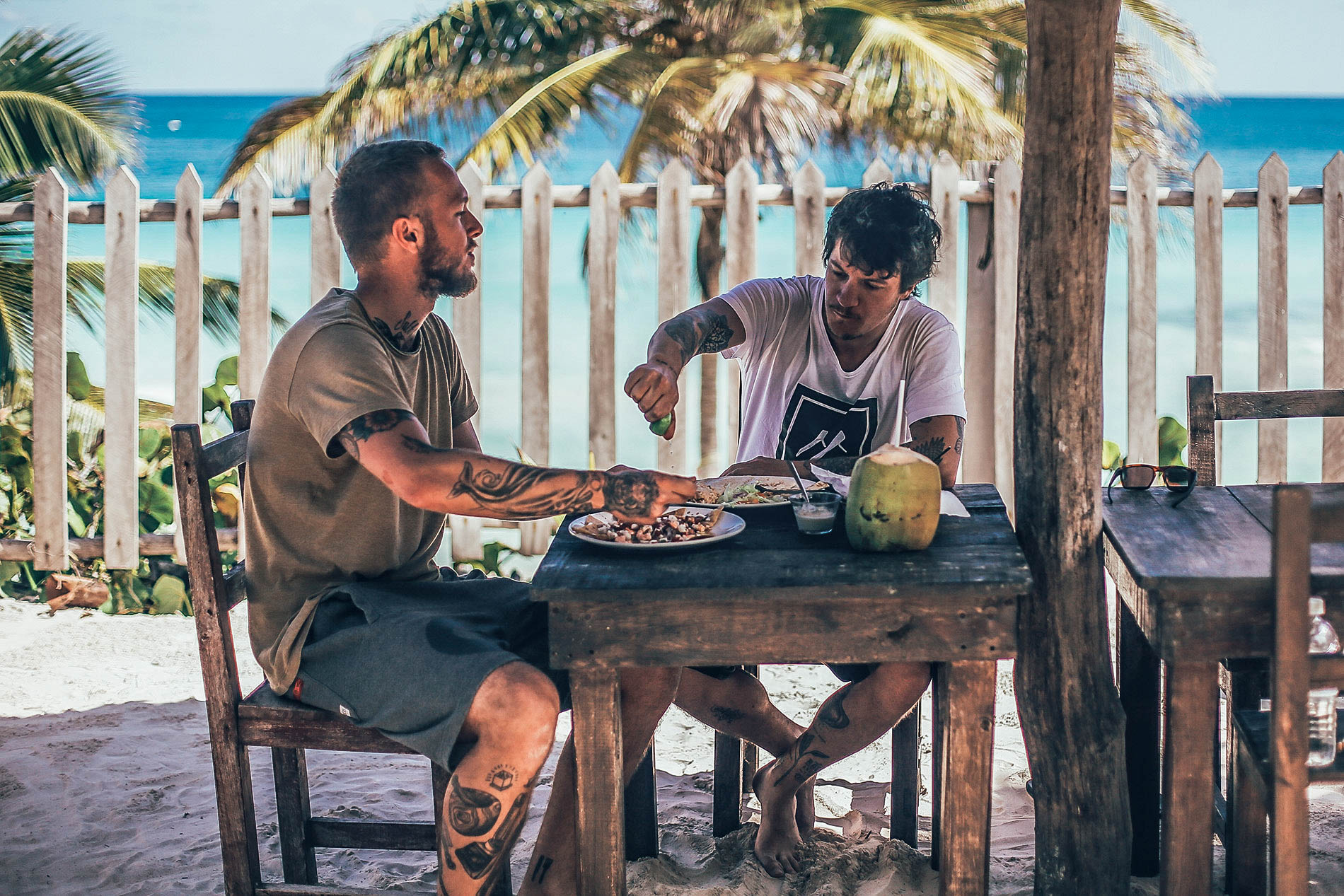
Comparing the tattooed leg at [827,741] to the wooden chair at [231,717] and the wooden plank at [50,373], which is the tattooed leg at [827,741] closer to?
the wooden chair at [231,717]

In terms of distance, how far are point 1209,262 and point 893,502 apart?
3397mm

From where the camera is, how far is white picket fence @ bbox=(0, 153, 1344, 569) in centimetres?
479

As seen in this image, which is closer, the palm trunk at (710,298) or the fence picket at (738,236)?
the fence picket at (738,236)

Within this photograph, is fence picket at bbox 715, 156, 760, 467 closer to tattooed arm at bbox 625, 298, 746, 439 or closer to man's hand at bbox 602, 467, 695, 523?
tattooed arm at bbox 625, 298, 746, 439

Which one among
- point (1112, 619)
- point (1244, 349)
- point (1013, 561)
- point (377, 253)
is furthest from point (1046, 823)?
point (1244, 349)

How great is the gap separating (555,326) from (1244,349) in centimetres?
1221

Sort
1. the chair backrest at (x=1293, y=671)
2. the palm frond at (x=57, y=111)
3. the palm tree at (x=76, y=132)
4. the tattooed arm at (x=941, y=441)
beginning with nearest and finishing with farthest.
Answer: the chair backrest at (x=1293, y=671) → the tattooed arm at (x=941, y=441) → the palm tree at (x=76, y=132) → the palm frond at (x=57, y=111)

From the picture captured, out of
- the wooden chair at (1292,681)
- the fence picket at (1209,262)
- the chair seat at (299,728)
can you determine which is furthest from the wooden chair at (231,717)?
the fence picket at (1209,262)

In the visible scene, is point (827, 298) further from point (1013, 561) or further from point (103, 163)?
point (103, 163)

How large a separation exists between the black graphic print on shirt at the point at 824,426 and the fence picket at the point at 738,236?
1.59m

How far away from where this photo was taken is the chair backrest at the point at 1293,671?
184 centimetres

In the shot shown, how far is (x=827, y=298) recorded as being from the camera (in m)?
3.09

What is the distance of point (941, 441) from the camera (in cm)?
292

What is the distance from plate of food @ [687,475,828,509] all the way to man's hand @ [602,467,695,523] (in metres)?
0.25
